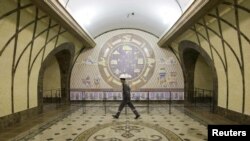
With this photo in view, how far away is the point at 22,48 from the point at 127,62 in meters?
6.63

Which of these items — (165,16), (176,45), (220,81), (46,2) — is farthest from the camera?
(176,45)

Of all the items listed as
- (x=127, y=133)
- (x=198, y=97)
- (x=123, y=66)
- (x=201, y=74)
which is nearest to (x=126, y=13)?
(x=123, y=66)

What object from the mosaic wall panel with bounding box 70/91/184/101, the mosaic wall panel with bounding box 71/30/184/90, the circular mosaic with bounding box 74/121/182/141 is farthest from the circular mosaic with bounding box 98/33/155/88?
the circular mosaic with bounding box 74/121/182/141

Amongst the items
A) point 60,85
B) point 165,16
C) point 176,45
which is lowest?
point 60,85

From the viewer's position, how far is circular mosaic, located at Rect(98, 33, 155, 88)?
1262 centimetres

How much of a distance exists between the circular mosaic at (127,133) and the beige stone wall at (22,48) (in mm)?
2378

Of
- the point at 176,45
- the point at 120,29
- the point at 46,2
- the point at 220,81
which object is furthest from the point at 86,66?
the point at 46,2

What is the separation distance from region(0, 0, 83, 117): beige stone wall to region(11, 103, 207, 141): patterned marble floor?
4.11 ft

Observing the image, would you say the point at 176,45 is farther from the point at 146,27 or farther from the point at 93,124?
the point at 93,124

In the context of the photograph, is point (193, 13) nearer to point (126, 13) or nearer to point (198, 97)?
point (126, 13)

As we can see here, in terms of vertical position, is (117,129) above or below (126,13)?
below

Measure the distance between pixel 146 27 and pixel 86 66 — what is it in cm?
363

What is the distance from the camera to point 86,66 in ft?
41.5

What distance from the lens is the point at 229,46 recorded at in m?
6.95
